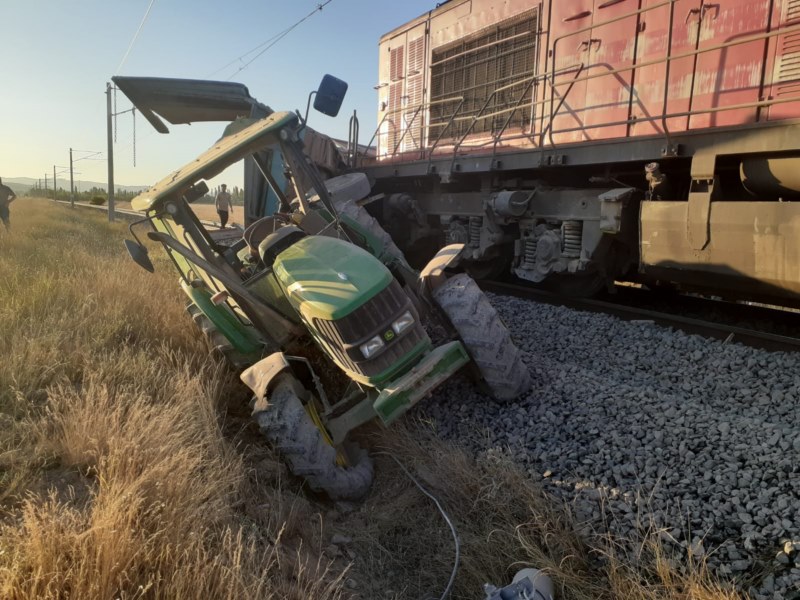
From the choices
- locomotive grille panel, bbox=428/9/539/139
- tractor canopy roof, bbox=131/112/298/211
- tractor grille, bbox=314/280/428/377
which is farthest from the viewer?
locomotive grille panel, bbox=428/9/539/139

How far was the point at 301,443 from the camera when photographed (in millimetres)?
3527

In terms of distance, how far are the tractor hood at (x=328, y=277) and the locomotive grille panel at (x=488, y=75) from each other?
13.5ft

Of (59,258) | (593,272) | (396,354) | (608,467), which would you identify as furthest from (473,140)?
(59,258)

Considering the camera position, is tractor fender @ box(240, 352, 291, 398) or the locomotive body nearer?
tractor fender @ box(240, 352, 291, 398)

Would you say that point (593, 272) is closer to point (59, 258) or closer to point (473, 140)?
point (473, 140)

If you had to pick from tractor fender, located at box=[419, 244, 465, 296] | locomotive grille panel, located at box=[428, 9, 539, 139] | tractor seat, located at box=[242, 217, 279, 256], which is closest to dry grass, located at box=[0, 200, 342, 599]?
tractor seat, located at box=[242, 217, 279, 256]

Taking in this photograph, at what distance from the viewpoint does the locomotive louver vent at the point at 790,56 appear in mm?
4766

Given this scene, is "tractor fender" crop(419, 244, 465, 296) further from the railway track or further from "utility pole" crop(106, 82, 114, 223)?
"utility pole" crop(106, 82, 114, 223)

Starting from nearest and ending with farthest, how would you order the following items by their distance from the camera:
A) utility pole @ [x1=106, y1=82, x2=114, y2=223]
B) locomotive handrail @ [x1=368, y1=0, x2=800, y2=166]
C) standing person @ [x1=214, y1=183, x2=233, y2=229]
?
locomotive handrail @ [x1=368, y1=0, x2=800, y2=166] → standing person @ [x1=214, y1=183, x2=233, y2=229] → utility pole @ [x1=106, y1=82, x2=114, y2=223]

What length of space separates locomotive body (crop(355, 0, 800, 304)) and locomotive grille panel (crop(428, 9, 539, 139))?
1.2 inches

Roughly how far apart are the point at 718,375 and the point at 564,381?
127 cm

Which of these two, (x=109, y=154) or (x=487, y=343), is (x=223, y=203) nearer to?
(x=487, y=343)

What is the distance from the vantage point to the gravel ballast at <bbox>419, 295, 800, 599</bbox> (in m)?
2.51

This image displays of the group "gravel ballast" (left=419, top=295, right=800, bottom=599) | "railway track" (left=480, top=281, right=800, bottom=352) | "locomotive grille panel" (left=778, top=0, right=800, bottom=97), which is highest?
"locomotive grille panel" (left=778, top=0, right=800, bottom=97)
